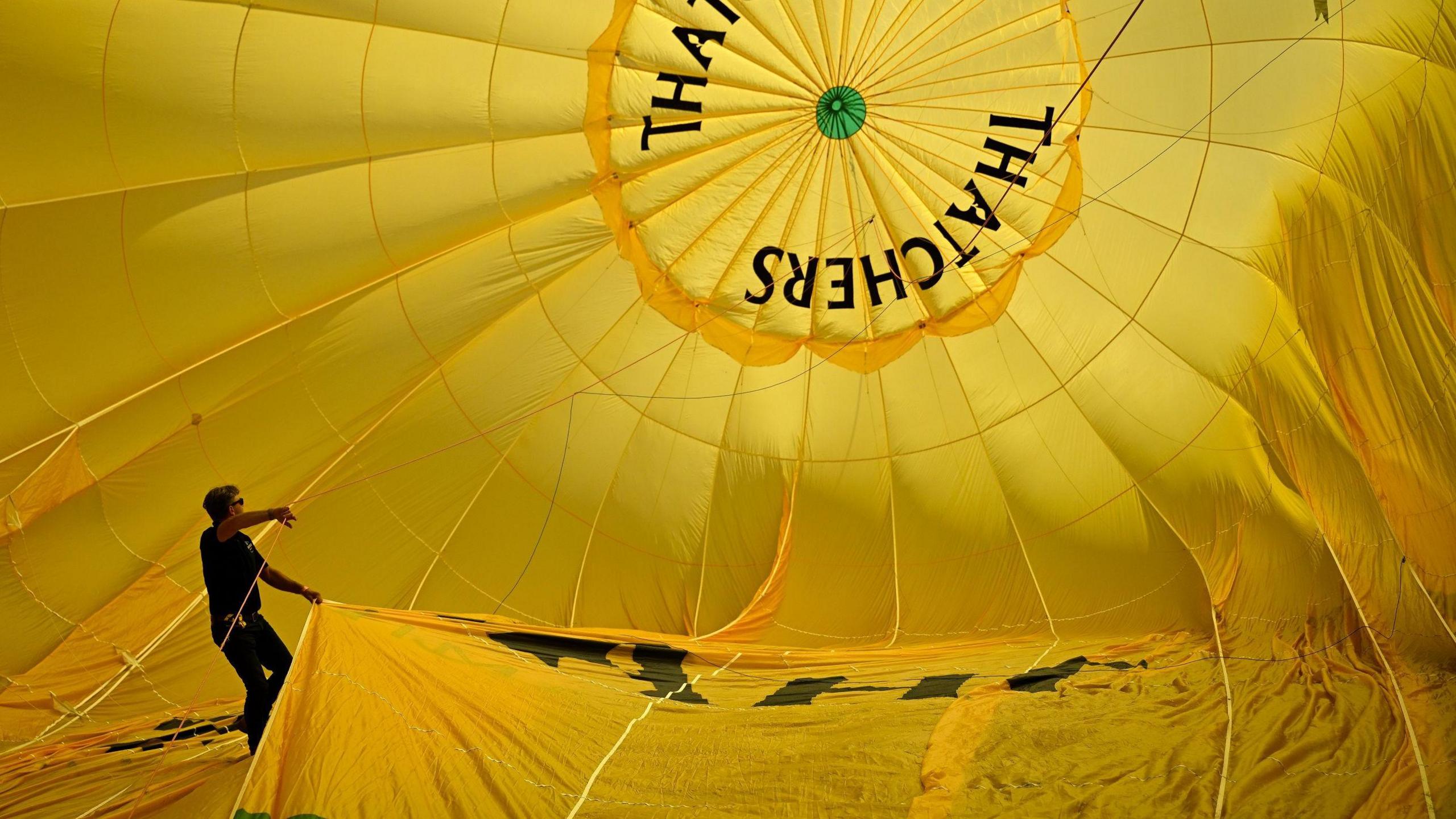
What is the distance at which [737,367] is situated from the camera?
557 centimetres

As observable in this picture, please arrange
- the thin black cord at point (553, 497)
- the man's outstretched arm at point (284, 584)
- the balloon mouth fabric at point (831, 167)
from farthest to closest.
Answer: the thin black cord at point (553, 497)
the balloon mouth fabric at point (831, 167)
the man's outstretched arm at point (284, 584)

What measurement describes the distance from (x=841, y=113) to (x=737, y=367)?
121 cm

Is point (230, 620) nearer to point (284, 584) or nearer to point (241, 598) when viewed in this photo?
point (241, 598)

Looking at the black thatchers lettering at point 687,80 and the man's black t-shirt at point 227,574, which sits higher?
the black thatchers lettering at point 687,80

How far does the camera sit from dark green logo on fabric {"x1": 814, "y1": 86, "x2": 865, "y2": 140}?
5.11 m

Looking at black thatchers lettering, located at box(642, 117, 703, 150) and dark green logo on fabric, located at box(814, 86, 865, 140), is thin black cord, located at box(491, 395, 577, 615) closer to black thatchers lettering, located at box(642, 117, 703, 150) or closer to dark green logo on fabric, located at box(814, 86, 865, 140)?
black thatchers lettering, located at box(642, 117, 703, 150)

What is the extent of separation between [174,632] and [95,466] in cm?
76

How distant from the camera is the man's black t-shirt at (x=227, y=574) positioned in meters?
3.92

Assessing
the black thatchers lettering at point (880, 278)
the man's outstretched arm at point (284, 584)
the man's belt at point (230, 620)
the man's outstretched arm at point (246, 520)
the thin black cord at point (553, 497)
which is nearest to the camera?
the man's outstretched arm at point (246, 520)

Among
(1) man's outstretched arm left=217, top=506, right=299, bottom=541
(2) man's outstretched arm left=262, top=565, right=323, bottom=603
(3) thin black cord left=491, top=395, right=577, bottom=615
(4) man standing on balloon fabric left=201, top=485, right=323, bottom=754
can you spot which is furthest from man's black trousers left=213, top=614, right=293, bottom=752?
(3) thin black cord left=491, top=395, right=577, bottom=615

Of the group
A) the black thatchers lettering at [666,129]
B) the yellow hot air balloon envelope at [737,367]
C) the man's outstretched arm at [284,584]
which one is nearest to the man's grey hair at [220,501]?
the man's outstretched arm at [284,584]

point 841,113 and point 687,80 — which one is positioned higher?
point 687,80

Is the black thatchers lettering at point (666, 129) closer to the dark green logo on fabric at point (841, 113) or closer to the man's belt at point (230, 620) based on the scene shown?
the dark green logo on fabric at point (841, 113)

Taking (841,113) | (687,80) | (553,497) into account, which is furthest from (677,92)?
(553,497)
